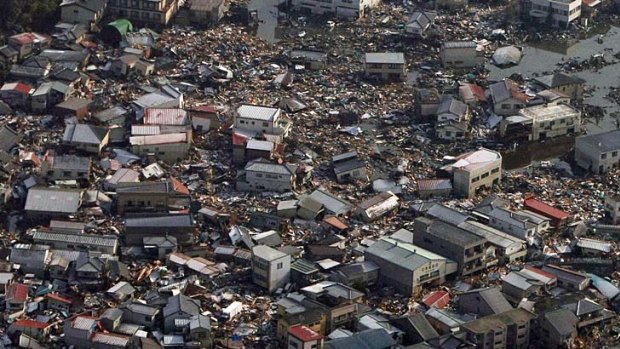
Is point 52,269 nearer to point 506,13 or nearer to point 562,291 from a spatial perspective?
point 562,291

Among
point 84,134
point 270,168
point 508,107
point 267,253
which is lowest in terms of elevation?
point 267,253

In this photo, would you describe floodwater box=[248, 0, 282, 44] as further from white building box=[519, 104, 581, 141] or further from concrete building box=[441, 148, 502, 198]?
concrete building box=[441, 148, 502, 198]

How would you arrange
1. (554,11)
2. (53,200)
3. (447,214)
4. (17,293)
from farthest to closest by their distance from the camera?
(554,11)
(53,200)
(447,214)
(17,293)

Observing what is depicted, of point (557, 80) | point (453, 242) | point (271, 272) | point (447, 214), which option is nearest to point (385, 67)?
point (557, 80)

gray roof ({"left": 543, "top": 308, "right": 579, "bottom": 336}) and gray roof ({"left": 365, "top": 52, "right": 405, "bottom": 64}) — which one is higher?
gray roof ({"left": 365, "top": 52, "right": 405, "bottom": 64})

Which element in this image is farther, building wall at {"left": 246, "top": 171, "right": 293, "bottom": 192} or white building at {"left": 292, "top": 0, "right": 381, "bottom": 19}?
white building at {"left": 292, "top": 0, "right": 381, "bottom": 19}

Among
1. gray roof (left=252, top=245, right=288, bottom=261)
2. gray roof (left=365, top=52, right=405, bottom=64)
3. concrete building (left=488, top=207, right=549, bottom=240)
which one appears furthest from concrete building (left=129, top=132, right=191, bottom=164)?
concrete building (left=488, top=207, right=549, bottom=240)

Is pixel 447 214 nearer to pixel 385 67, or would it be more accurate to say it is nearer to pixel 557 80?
pixel 557 80

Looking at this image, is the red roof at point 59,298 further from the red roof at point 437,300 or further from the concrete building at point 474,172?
the concrete building at point 474,172
